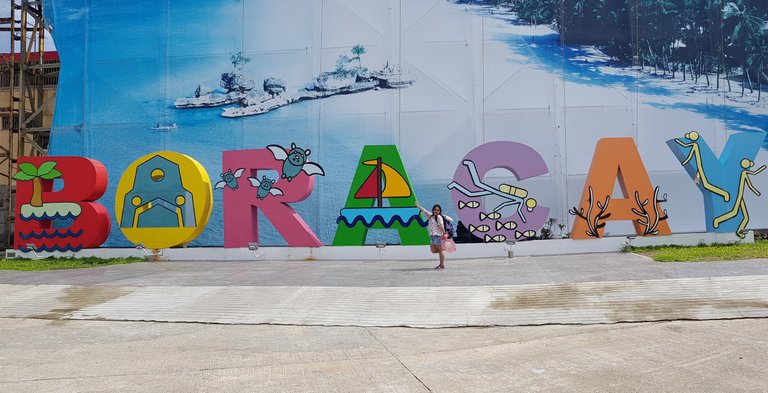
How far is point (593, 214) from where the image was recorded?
13078 mm

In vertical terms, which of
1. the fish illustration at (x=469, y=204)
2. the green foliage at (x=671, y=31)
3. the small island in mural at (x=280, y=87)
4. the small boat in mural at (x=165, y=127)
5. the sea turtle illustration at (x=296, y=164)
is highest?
the green foliage at (x=671, y=31)

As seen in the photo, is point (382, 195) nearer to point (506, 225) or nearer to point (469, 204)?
point (469, 204)

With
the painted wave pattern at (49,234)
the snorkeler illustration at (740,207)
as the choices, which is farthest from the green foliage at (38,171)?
the snorkeler illustration at (740,207)

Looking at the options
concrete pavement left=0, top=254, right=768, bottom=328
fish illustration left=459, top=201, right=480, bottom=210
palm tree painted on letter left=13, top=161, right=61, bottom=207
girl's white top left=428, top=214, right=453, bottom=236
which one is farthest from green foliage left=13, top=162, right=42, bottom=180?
fish illustration left=459, top=201, right=480, bottom=210

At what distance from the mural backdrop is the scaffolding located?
111 inches

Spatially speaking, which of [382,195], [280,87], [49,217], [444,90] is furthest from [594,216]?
[49,217]

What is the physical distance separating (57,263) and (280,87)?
26.8ft

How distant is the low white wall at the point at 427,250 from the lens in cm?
1296

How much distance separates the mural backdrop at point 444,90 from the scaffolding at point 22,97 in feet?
9.22

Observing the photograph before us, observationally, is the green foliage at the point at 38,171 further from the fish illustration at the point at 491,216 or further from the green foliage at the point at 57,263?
the fish illustration at the point at 491,216

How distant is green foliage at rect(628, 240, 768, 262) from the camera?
1015 cm

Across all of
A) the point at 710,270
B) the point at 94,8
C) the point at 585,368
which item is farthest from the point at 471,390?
the point at 94,8

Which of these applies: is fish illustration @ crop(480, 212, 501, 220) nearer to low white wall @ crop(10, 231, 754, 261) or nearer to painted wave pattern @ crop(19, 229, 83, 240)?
low white wall @ crop(10, 231, 754, 261)

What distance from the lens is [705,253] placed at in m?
10.9
